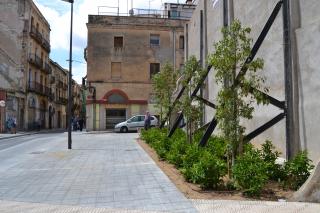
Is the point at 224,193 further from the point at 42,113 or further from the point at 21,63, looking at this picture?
the point at 42,113

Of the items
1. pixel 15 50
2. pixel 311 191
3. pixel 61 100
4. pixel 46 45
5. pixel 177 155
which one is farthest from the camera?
pixel 61 100

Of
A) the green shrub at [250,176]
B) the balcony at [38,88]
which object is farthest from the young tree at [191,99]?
the balcony at [38,88]

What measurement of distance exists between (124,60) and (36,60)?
14938mm

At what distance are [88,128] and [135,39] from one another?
32.5ft

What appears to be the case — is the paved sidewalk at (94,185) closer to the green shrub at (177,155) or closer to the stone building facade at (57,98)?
the green shrub at (177,155)

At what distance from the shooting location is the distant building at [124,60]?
39.4 meters

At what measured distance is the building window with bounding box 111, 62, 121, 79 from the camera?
40.0 m

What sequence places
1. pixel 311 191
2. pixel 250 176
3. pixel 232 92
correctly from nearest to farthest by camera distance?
pixel 311 191
pixel 250 176
pixel 232 92

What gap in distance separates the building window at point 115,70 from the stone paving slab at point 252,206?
33505mm

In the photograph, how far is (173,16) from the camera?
4606 cm

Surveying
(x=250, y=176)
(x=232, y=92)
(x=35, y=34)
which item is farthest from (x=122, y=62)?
(x=250, y=176)

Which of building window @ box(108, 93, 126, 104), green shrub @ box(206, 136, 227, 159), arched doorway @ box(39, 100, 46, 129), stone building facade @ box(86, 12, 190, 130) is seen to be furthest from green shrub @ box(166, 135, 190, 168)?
arched doorway @ box(39, 100, 46, 129)

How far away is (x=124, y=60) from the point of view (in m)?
40.3

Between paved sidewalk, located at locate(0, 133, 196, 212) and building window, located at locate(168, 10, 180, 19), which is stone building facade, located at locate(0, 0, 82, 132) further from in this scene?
paved sidewalk, located at locate(0, 133, 196, 212)
